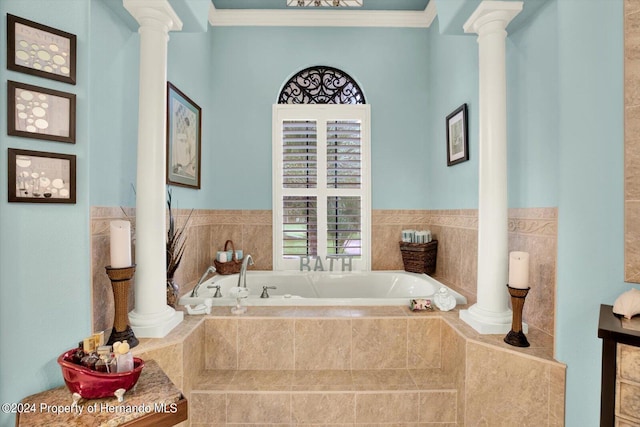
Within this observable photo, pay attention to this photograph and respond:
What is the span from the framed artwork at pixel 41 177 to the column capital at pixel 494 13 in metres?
2.31

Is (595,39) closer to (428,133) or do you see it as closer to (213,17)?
Answer: (428,133)

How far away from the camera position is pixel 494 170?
197 centimetres

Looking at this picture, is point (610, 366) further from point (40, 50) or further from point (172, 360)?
point (40, 50)

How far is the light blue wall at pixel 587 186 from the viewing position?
1.40m

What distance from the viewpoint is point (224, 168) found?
3.67 m

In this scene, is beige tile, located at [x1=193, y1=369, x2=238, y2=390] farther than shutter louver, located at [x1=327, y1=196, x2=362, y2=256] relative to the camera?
No

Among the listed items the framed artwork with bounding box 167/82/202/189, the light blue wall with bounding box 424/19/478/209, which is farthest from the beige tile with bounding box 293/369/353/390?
the framed artwork with bounding box 167/82/202/189

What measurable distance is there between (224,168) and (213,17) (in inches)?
63.2

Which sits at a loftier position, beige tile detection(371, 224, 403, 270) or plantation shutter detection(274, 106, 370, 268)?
plantation shutter detection(274, 106, 370, 268)

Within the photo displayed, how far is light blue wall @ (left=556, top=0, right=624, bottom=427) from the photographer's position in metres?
1.40

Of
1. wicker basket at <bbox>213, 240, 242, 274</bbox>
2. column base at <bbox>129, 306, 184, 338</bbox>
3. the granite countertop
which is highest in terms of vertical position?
wicker basket at <bbox>213, 240, 242, 274</bbox>

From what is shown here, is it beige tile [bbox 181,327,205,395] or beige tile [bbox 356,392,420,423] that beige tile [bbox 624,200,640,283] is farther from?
beige tile [bbox 181,327,205,395]

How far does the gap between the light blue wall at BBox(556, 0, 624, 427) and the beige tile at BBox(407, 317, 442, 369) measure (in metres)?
0.74

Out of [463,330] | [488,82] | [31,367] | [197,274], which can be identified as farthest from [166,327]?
[488,82]
